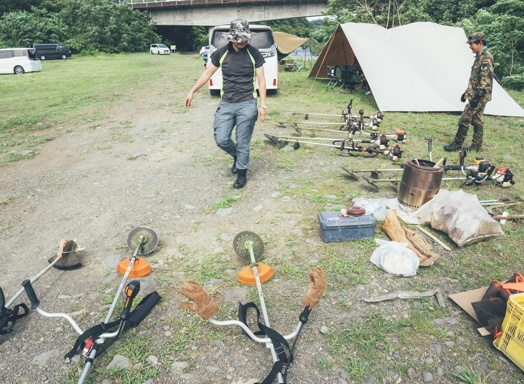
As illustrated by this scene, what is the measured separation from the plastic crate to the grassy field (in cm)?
31

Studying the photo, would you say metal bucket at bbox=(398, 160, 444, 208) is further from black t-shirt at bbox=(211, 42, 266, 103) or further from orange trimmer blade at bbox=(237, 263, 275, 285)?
black t-shirt at bbox=(211, 42, 266, 103)

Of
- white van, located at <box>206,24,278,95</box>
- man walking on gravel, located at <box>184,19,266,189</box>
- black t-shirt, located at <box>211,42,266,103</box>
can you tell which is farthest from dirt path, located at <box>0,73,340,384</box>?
white van, located at <box>206,24,278,95</box>

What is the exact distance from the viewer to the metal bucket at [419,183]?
13.7 ft

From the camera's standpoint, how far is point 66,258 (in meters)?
3.37

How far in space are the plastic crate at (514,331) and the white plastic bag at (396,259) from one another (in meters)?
0.94

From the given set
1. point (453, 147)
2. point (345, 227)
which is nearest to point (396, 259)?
point (345, 227)

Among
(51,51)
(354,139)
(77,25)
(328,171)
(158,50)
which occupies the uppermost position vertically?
(77,25)

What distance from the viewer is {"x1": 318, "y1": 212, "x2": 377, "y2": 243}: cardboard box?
3.72 meters

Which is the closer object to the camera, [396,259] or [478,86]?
[396,259]

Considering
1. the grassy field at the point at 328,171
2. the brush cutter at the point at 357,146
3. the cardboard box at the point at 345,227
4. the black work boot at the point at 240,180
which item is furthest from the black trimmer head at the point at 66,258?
the brush cutter at the point at 357,146

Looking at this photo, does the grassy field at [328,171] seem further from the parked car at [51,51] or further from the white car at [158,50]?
the white car at [158,50]

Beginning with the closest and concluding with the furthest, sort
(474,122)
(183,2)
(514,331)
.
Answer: (514,331)
(474,122)
(183,2)

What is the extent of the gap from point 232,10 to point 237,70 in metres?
40.6

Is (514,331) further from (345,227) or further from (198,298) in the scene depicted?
(198,298)
